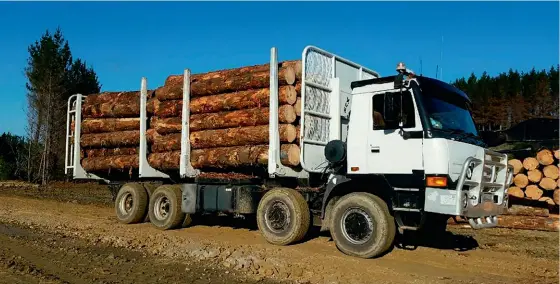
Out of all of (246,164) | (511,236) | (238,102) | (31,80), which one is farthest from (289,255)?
(31,80)

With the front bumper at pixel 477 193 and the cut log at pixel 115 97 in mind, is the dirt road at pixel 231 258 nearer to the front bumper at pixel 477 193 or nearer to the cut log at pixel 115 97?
the front bumper at pixel 477 193

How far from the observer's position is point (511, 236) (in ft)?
39.5

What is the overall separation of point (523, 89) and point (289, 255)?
60667 mm

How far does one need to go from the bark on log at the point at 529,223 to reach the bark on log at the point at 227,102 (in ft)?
25.1

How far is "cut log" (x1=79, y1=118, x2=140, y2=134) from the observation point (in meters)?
12.7

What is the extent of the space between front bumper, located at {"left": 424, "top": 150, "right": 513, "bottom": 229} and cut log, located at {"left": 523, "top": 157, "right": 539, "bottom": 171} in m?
5.97

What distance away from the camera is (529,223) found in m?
13.3

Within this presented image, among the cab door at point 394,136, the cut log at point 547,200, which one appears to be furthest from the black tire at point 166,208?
the cut log at point 547,200

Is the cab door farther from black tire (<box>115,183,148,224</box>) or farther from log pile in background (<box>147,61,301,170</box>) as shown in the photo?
black tire (<box>115,183,148,224</box>)

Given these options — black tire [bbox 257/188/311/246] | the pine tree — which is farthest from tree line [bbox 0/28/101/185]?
black tire [bbox 257/188/311/246]

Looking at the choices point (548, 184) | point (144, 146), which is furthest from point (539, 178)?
point (144, 146)

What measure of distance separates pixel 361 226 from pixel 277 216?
1778 mm

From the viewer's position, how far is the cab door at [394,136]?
25.5 ft

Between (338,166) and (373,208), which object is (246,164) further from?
(373,208)
